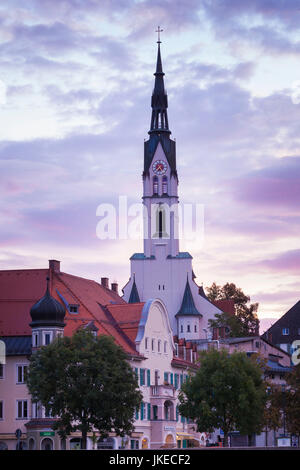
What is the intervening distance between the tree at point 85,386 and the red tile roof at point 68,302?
10.4 metres

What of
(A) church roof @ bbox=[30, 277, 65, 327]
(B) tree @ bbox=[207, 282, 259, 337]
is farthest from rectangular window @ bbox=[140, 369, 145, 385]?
(B) tree @ bbox=[207, 282, 259, 337]

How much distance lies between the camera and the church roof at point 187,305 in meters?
153

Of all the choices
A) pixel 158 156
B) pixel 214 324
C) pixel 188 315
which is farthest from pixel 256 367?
pixel 158 156

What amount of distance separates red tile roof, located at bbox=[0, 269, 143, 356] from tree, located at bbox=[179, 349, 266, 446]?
292 inches

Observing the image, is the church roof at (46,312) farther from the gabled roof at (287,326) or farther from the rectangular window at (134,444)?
the gabled roof at (287,326)

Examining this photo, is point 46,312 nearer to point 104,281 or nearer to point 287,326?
point 104,281

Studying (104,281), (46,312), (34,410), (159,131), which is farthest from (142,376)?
(159,131)

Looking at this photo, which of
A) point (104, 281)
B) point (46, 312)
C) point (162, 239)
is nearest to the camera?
point (46, 312)

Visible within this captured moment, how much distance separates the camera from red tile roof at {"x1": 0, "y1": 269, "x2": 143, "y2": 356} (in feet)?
278

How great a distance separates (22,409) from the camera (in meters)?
81.7

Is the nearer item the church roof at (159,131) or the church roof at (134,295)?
the church roof at (134,295)

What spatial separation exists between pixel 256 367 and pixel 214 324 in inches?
1971

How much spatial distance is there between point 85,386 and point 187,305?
85465mm

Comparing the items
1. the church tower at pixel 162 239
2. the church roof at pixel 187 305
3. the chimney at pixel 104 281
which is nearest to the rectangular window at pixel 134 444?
the chimney at pixel 104 281
